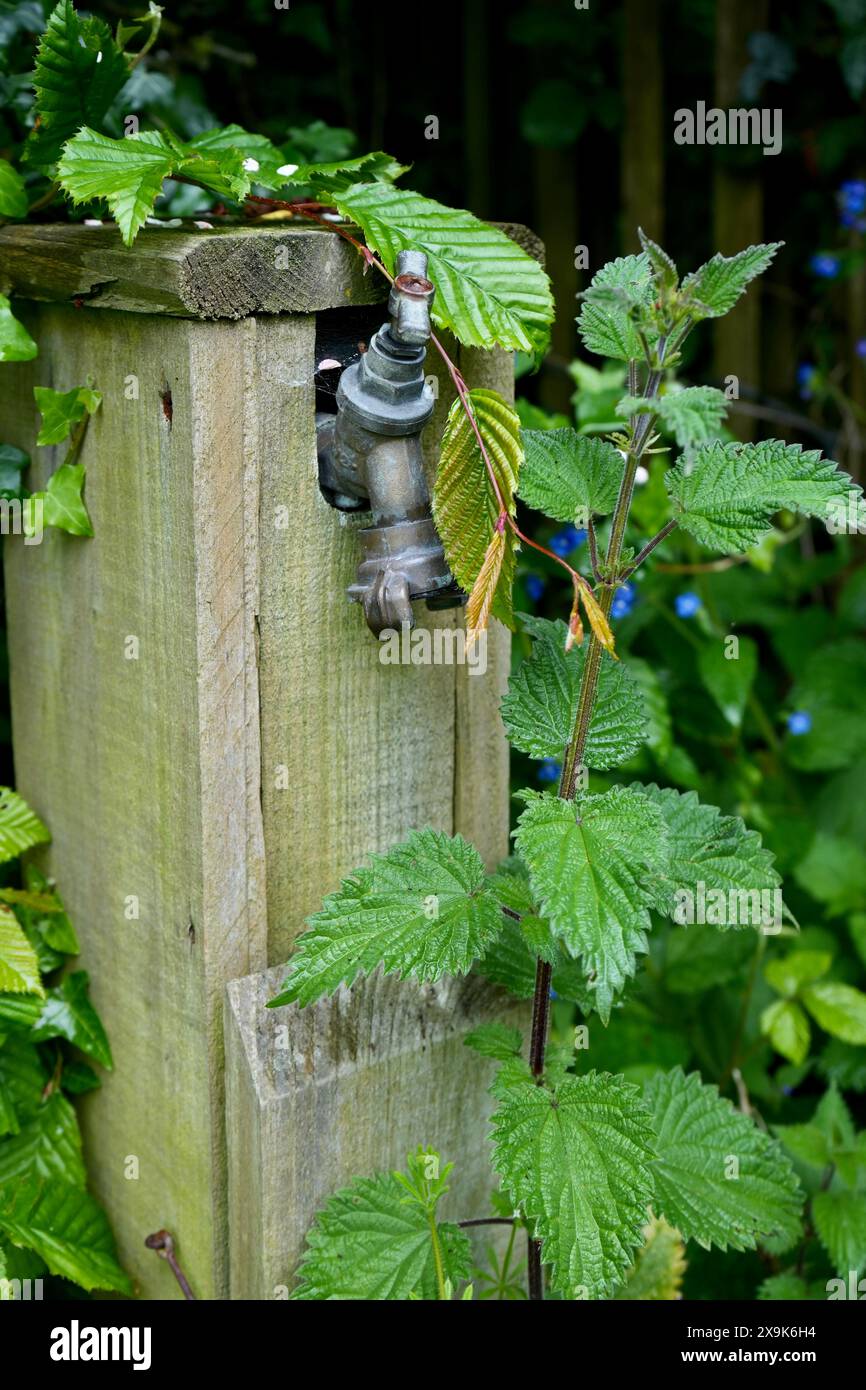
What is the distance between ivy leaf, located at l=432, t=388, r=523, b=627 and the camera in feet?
4.08

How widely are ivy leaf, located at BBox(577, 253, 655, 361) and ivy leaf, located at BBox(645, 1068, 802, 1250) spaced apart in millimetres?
761

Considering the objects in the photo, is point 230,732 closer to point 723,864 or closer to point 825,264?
point 723,864

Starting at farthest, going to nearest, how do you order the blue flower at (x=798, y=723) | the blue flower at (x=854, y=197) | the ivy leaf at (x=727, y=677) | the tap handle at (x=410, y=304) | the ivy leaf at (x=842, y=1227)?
1. the blue flower at (x=854, y=197)
2. the blue flower at (x=798, y=723)
3. the ivy leaf at (x=727, y=677)
4. the ivy leaf at (x=842, y=1227)
5. the tap handle at (x=410, y=304)

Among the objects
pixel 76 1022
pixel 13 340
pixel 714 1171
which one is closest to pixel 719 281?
pixel 13 340

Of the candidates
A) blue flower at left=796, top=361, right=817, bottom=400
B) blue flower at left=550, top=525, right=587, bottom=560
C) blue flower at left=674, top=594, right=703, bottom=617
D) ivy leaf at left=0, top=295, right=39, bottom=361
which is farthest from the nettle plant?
blue flower at left=796, top=361, right=817, bottom=400

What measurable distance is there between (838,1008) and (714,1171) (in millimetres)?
685

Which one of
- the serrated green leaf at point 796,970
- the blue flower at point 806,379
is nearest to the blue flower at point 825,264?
the blue flower at point 806,379

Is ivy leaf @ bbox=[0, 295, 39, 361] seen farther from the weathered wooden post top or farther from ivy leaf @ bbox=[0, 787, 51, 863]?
ivy leaf @ bbox=[0, 787, 51, 863]

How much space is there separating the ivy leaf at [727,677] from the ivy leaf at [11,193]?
1.25 metres

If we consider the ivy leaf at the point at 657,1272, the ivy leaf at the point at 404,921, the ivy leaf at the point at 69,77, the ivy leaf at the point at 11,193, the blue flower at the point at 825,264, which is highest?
the blue flower at the point at 825,264

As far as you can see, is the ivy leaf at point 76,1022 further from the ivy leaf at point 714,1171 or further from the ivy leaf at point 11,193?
the ivy leaf at point 11,193

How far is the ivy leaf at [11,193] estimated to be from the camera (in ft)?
4.86
